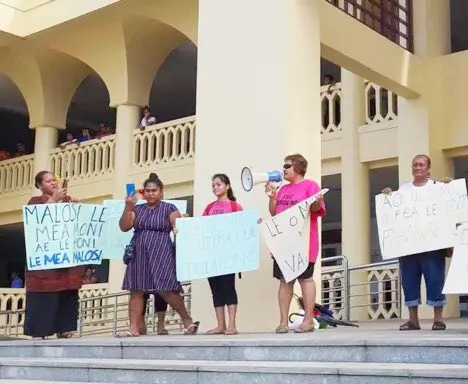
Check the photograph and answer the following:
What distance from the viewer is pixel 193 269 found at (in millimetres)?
6828

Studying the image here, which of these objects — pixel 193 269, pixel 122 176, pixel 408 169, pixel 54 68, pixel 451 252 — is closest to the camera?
pixel 451 252

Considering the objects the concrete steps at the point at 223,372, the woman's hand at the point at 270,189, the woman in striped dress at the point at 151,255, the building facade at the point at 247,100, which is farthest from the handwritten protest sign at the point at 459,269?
the woman in striped dress at the point at 151,255

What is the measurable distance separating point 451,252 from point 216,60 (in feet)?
11.2

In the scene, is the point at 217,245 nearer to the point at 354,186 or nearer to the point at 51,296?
the point at 51,296

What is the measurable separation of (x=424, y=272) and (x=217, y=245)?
1782 millimetres

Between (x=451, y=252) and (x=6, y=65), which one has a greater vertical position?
(x=6, y=65)

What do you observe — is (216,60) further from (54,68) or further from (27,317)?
(54,68)

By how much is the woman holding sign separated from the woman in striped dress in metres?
0.67

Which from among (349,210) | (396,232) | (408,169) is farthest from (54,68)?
(396,232)

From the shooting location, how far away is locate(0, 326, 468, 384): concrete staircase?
13.6ft

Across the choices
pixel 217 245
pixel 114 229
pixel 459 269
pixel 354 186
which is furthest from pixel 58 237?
pixel 354 186

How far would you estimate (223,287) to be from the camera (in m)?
6.74

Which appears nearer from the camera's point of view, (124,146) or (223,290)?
(223,290)

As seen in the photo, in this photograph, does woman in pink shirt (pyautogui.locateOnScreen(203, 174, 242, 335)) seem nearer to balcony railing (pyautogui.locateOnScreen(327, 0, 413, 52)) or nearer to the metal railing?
balcony railing (pyautogui.locateOnScreen(327, 0, 413, 52))
